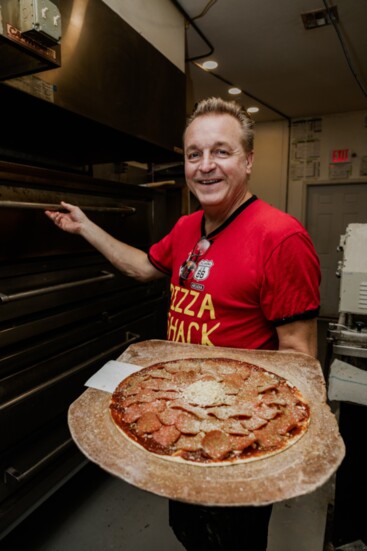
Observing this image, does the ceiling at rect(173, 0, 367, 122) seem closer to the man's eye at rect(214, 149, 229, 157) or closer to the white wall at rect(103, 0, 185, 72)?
the white wall at rect(103, 0, 185, 72)

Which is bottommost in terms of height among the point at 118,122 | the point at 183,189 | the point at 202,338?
the point at 202,338

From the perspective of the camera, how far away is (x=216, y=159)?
1.24 m

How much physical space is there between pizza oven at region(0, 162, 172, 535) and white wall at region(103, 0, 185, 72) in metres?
1.15

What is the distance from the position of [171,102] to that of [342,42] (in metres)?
2.04

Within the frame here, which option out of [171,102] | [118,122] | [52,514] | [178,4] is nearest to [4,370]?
[52,514]

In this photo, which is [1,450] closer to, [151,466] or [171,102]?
[151,466]

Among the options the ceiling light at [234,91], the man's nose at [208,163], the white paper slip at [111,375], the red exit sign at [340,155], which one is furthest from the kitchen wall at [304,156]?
the white paper slip at [111,375]

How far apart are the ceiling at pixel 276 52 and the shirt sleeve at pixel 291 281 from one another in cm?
227

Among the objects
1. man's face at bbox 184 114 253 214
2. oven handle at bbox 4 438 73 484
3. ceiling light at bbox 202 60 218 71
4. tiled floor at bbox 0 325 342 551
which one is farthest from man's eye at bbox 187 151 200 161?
ceiling light at bbox 202 60 218 71

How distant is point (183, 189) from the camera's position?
2590 mm

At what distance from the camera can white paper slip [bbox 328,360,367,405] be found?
1.45m

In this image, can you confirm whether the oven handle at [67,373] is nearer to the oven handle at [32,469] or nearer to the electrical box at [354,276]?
the oven handle at [32,469]

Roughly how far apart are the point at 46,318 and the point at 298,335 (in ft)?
3.14

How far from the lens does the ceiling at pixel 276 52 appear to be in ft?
9.00
